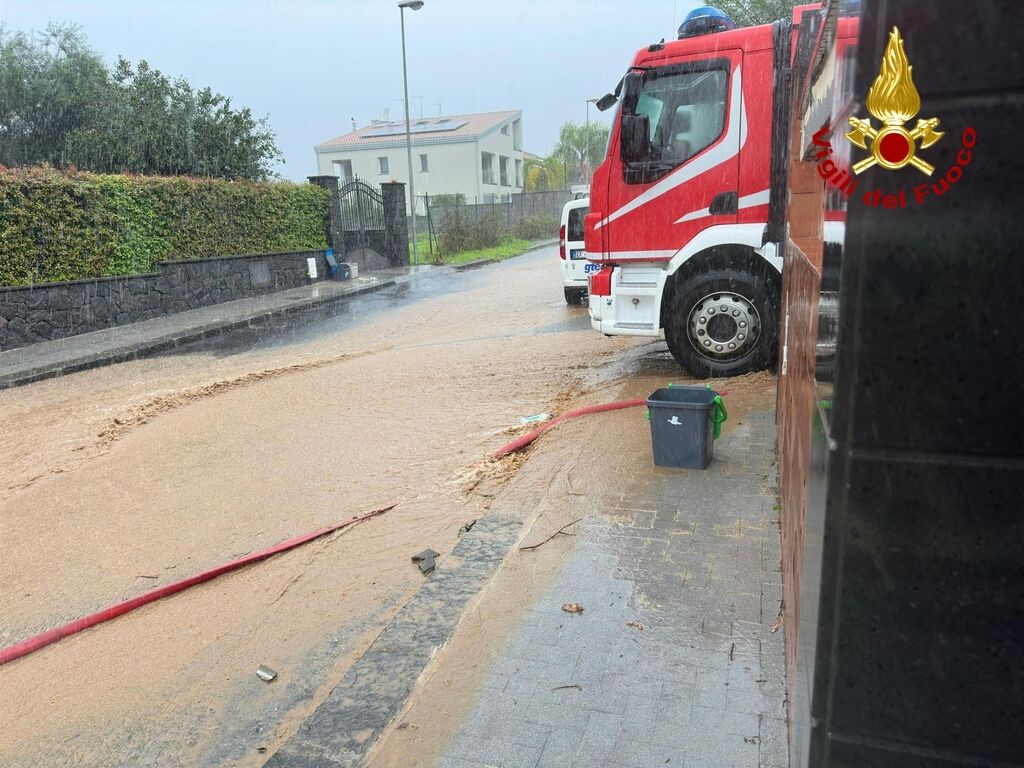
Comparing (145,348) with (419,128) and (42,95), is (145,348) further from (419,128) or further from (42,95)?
(419,128)

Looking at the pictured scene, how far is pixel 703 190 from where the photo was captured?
23.9 feet

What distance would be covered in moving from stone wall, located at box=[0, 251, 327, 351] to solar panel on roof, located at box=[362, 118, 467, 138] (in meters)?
38.7

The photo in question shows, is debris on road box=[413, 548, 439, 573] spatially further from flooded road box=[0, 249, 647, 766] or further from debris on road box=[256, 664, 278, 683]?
debris on road box=[256, 664, 278, 683]

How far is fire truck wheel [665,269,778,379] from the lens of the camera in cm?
726

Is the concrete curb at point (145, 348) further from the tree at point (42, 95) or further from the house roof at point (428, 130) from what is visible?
the house roof at point (428, 130)

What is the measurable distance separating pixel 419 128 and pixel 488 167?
6350 mm

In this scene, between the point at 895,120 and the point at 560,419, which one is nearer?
the point at 895,120

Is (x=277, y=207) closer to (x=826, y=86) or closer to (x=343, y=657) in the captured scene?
(x=343, y=657)

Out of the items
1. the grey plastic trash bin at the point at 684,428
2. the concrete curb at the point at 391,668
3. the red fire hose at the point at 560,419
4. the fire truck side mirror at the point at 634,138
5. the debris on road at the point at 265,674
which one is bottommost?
the debris on road at the point at 265,674

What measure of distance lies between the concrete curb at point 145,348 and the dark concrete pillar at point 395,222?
24.7ft

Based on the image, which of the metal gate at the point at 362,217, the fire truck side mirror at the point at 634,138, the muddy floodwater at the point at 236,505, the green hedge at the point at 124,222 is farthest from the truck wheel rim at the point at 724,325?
the metal gate at the point at 362,217

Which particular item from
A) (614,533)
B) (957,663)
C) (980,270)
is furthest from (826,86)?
(614,533)

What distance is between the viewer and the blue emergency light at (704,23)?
7547 mm

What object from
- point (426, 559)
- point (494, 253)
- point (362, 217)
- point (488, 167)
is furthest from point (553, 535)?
point (488, 167)
